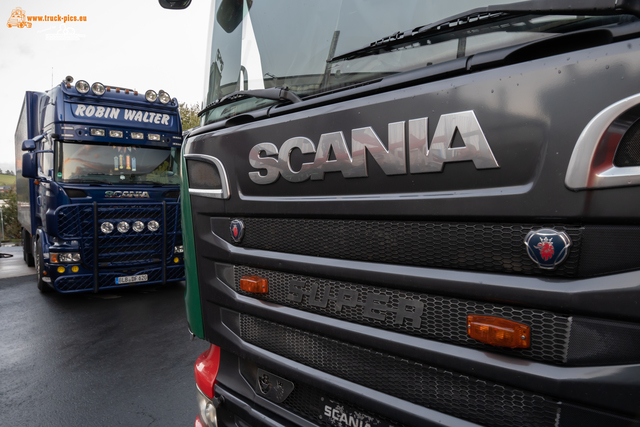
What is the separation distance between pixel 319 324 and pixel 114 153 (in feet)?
22.9

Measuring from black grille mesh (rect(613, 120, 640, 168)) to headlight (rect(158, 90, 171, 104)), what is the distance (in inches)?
319

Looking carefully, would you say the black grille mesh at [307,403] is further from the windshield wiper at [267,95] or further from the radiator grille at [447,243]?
the windshield wiper at [267,95]

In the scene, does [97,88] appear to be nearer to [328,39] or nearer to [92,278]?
[92,278]

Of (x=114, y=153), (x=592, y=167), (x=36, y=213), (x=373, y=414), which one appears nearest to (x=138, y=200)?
(x=114, y=153)

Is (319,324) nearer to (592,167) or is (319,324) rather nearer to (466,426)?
(466,426)

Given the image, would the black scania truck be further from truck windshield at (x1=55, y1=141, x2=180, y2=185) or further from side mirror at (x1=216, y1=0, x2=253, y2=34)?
truck windshield at (x1=55, y1=141, x2=180, y2=185)

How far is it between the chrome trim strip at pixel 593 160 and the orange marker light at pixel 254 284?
125cm

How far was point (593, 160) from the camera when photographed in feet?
3.15

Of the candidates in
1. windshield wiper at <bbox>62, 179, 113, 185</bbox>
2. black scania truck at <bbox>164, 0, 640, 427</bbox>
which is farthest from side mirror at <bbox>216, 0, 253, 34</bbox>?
windshield wiper at <bbox>62, 179, 113, 185</bbox>

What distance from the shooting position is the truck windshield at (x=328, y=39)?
1211 millimetres

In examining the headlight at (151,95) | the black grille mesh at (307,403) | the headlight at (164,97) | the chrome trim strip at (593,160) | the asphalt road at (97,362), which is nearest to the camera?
the chrome trim strip at (593,160)

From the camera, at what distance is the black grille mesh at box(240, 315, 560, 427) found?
44.4 inches

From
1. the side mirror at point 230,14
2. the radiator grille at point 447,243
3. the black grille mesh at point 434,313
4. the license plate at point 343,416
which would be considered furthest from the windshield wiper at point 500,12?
the license plate at point 343,416

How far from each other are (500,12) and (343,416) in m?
1.49
